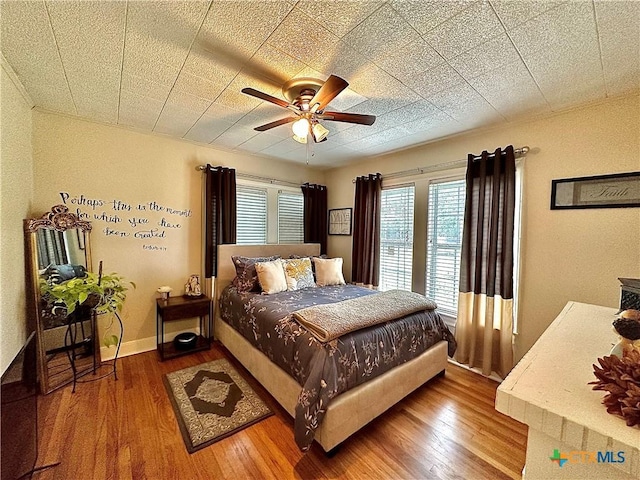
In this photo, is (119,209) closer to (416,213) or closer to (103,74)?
(103,74)

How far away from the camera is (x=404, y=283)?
11.4 feet

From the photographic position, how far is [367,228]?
371cm

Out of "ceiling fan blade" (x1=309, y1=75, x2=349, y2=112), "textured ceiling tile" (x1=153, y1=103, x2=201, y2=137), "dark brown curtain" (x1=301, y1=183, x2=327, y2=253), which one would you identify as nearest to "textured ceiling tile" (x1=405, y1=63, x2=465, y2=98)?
"ceiling fan blade" (x1=309, y1=75, x2=349, y2=112)

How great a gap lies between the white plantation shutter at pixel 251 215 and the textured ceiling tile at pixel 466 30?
9.37ft

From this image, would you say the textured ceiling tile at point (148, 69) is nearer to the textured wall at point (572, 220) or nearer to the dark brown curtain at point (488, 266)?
the dark brown curtain at point (488, 266)

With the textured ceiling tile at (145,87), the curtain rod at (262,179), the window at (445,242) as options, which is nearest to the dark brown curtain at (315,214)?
the curtain rod at (262,179)

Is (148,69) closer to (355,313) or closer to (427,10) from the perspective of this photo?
(427,10)

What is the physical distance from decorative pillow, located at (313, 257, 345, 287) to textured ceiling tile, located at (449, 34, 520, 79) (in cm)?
241

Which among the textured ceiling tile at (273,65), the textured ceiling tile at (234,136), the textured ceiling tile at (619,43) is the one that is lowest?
the textured ceiling tile at (619,43)

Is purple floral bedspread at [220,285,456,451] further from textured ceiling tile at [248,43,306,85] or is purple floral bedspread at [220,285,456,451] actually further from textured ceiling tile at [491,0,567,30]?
textured ceiling tile at [491,0,567,30]

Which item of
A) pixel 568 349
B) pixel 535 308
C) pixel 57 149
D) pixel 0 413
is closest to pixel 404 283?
pixel 535 308

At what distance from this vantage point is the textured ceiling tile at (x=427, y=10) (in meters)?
1.22

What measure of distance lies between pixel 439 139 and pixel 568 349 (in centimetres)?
257

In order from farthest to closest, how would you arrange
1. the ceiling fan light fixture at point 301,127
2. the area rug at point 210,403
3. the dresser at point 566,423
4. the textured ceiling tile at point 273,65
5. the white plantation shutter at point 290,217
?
the white plantation shutter at point 290,217
the ceiling fan light fixture at point 301,127
the area rug at point 210,403
the textured ceiling tile at point 273,65
the dresser at point 566,423
